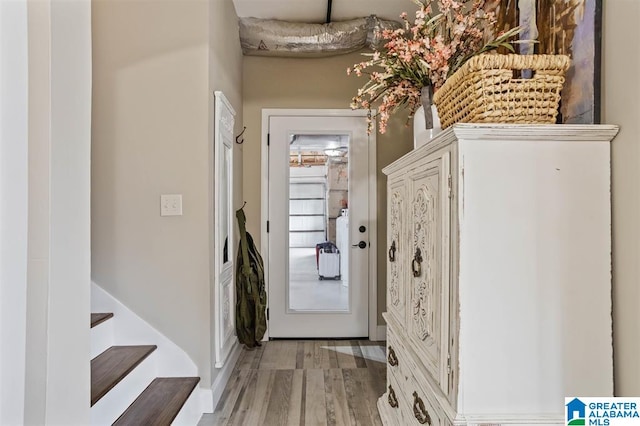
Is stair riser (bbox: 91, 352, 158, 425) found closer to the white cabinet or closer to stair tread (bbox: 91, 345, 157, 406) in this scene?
stair tread (bbox: 91, 345, 157, 406)

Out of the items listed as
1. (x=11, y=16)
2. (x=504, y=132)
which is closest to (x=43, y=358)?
(x=11, y=16)

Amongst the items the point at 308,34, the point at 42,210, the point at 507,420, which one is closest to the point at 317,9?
the point at 308,34

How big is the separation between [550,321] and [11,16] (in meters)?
1.46

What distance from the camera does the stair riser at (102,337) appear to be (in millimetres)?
2066

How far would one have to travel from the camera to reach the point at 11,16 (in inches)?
31.5

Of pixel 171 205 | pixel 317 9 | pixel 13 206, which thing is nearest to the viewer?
pixel 13 206

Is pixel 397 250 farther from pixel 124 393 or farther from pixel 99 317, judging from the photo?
pixel 99 317

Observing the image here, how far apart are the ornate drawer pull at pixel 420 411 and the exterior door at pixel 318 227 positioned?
204 cm

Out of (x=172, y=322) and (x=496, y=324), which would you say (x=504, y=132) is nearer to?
(x=496, y=324)

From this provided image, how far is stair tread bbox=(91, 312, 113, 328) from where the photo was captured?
6.76ft

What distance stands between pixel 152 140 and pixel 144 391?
1383mm

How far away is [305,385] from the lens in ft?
8.67

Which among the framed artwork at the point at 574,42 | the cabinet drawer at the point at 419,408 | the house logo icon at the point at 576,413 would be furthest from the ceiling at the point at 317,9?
the house logo icon at the point at 576,413

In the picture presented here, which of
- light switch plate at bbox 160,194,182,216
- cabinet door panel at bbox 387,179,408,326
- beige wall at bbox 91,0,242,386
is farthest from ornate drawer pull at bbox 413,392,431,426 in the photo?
light switch plate at bbox 160,194,182,216
